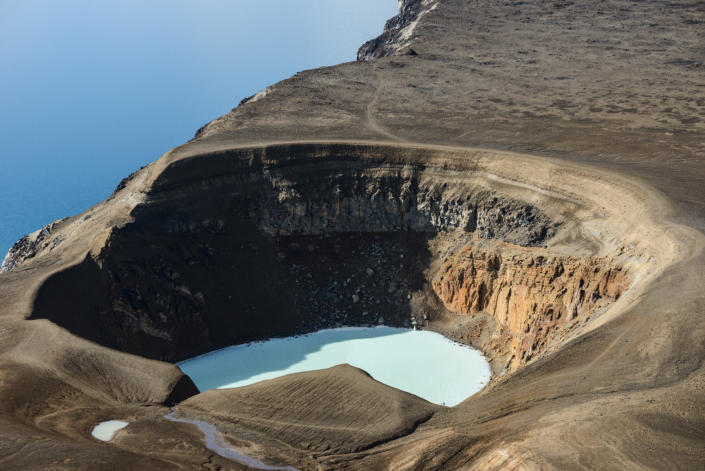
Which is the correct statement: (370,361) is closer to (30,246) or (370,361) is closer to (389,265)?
(389,265)

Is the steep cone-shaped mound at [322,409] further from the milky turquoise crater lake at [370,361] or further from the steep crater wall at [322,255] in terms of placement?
the steep crater wall at [322,255]

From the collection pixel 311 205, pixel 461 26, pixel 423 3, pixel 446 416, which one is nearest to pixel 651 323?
pixel 446 416

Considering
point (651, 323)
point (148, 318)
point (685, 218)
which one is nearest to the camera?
point (651, 323)

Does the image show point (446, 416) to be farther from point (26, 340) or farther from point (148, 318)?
point (148, 318)

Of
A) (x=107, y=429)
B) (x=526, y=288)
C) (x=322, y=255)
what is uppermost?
(x=322, y=255)

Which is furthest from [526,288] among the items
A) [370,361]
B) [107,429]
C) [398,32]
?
[398,32]

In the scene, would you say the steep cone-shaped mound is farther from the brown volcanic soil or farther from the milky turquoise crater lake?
the milky turquoise crater lake

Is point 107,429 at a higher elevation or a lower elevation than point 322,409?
higher
